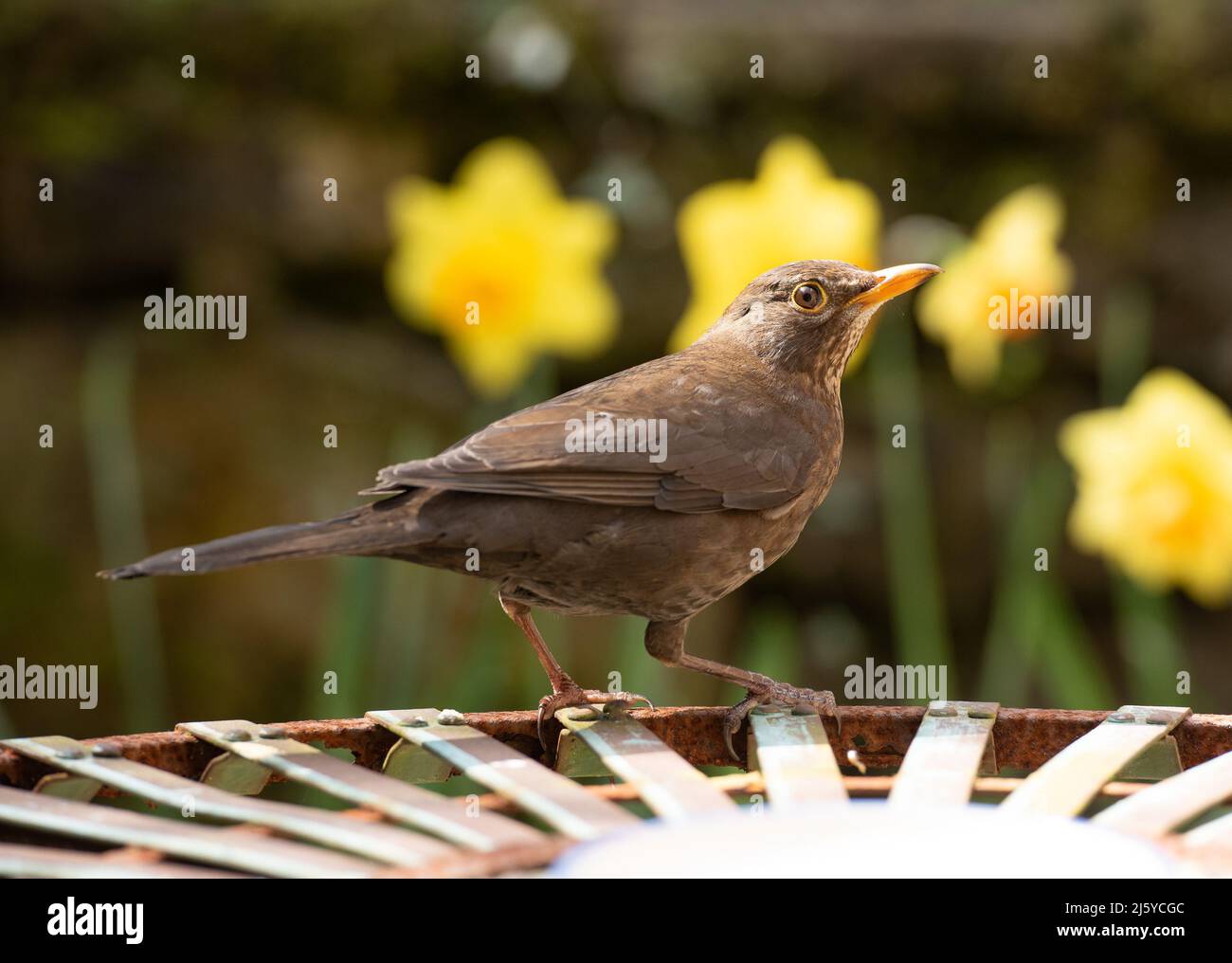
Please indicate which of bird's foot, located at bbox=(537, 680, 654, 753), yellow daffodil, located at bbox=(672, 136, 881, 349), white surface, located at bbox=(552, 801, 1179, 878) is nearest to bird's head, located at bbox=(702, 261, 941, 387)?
yellow daffodil, located at bbox=(672, 136, 881, 349)

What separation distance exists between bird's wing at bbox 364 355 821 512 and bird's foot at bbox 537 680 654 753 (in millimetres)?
361

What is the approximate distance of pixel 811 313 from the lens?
3227mm

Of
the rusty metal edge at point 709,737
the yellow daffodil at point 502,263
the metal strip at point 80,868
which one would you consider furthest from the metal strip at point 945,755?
the yellow daffodil at point 502,263

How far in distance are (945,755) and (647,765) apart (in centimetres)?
45

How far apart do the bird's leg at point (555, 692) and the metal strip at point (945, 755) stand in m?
0.55

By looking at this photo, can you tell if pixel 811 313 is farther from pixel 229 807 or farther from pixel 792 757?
pixel 229 807

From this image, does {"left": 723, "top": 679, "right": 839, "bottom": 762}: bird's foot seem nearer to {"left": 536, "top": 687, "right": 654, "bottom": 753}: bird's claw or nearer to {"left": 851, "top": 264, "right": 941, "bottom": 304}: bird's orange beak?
{"left": 536, "top": 687, "right": 654, "bottom": 753}: bird's claw

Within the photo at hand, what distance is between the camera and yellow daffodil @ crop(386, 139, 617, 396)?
12.2ft

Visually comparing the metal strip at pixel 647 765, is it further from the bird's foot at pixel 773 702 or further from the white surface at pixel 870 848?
the bird's foot at pixel 773 702

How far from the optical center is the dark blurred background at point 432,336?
511 centimetres

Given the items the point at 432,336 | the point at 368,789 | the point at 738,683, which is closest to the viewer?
the point at 368,789

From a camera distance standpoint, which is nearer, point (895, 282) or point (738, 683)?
point (738, 683)

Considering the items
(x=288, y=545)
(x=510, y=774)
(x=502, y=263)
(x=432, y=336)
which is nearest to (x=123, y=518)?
(x=432, y=336)
